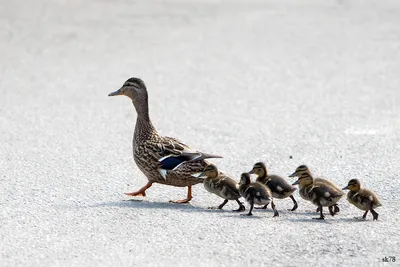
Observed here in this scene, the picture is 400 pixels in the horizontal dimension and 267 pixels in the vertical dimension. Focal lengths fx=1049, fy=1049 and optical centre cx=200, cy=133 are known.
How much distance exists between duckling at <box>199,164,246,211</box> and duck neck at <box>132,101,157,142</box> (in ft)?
2.57

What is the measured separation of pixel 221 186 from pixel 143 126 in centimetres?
115

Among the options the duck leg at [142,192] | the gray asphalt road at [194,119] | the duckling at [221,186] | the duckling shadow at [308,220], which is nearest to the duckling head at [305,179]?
the gray asphalt road at [194,119]

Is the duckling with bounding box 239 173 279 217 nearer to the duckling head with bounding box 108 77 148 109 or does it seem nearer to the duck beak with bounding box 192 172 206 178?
the duck beak with bounding box 192 172 206 178

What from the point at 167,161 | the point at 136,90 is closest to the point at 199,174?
the point at 167,161

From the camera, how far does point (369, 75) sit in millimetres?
14070

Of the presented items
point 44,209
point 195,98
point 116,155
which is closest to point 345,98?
point 195,98

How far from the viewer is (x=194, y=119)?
11.9 meters

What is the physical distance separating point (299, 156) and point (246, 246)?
3297 mm

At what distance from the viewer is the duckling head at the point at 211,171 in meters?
8.48

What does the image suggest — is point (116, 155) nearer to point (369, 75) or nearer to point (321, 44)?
point (369, 75)

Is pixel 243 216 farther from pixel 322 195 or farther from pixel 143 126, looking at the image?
pixel 143 126

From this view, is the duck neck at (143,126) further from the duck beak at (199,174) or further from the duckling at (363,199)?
the duckling at (363,199)

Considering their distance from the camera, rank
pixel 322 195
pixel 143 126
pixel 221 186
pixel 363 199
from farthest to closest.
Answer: pixel 143 126
pixel 221 186
pixel 322 195
pixel 363 199

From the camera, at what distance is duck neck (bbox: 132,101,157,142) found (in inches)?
356
